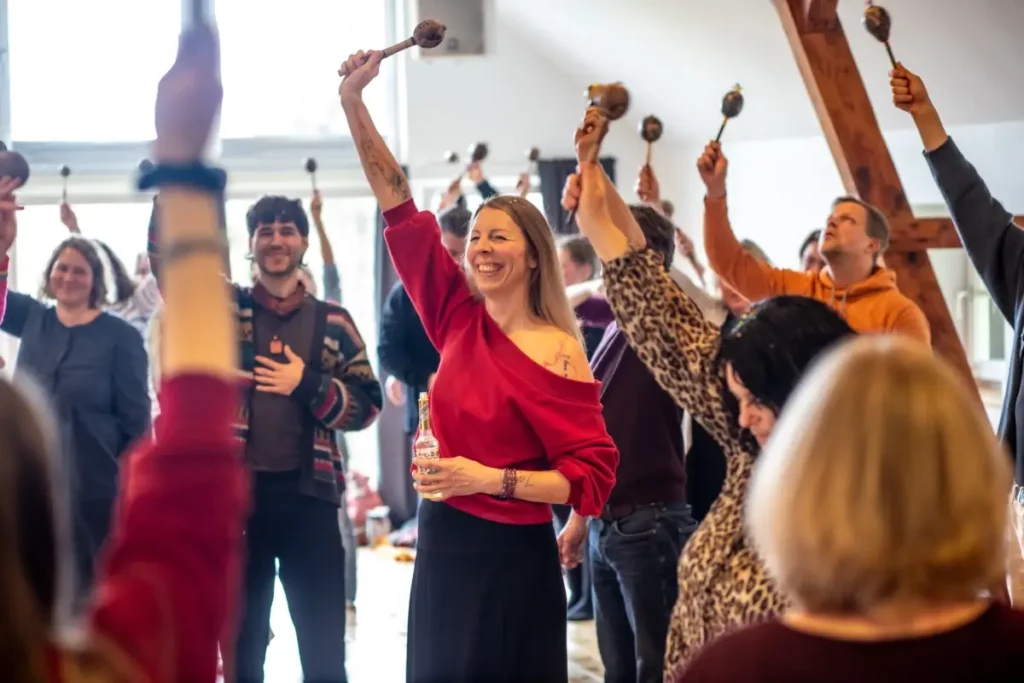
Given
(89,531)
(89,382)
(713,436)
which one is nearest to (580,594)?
(89,531)

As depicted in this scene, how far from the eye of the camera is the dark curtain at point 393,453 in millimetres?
6605

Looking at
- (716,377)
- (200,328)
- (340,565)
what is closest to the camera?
(200,328)

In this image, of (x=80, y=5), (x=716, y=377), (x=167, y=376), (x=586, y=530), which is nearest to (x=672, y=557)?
(x=586, y=530)

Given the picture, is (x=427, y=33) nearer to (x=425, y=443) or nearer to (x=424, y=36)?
(x=424, y=36)

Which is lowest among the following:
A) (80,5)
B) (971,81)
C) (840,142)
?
(840,142)

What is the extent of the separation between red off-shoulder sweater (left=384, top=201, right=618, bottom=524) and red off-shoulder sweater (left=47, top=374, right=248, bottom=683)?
1.20 metres

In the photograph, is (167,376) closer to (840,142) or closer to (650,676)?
(650,676)

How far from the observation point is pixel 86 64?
6711 millimetres

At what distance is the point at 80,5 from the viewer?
21.7 feet

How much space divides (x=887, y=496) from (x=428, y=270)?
1332 millimetres

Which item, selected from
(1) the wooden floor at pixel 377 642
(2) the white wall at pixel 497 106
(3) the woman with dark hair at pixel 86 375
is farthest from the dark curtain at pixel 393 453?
(3) the woman with dark hair at pixel 86 375

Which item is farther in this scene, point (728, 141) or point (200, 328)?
point (728, 141)

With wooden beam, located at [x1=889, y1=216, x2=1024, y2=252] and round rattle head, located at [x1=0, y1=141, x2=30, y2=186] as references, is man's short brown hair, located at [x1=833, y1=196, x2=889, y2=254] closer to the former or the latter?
wooden beam, located at [x1=889, y1=216, x2=1024, y2=252]

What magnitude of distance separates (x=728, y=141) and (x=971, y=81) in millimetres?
1861
